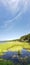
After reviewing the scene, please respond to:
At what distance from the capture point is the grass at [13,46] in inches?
137

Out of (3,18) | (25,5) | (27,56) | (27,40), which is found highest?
(25,5)

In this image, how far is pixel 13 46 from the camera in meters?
3.51

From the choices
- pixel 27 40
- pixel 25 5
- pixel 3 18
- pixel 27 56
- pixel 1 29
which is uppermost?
pixel 25 5

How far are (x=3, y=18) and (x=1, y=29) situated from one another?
35 cm

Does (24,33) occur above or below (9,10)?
below

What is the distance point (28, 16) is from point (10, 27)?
0.64 m

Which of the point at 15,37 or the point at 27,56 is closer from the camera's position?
the point at 27,56

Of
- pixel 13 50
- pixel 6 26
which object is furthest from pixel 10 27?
pixel 13 50

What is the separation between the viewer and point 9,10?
371 centimetres

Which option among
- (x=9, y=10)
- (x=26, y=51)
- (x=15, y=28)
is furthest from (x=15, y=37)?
(x=9, y=10)

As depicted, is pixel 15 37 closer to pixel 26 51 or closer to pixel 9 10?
pixel 26 51

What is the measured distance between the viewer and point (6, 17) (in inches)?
147

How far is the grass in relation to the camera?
11.4ft

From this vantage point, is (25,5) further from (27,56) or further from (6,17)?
(27,56)
